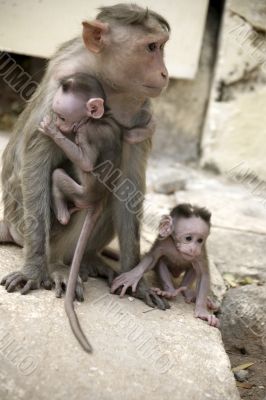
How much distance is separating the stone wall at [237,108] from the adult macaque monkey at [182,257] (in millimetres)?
3495

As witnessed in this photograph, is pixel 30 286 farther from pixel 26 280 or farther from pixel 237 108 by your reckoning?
pixel 237 108

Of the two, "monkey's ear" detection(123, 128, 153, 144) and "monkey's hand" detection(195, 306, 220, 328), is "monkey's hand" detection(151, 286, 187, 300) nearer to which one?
"monkey's hand" detection(195, 306, 220, 328)

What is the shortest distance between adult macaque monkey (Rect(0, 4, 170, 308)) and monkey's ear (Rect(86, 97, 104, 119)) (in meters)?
0.33

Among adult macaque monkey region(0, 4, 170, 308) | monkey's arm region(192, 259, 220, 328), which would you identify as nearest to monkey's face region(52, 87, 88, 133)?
adult macaque monkey region(0, 4, 170, 308)

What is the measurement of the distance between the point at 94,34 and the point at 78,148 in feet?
2.37

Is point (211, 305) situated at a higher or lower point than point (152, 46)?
lower

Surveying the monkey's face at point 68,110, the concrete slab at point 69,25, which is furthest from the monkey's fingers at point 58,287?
the concrete slab at point 69,25

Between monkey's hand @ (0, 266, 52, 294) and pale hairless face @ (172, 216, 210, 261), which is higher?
pale hairless face @ (172, 216, 210, 261)

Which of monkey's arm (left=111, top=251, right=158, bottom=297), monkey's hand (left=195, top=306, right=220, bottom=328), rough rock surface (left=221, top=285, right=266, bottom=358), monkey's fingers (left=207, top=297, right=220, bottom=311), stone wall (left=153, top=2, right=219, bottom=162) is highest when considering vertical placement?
stone wall (left=153, top=2, right=219, bottom=162)

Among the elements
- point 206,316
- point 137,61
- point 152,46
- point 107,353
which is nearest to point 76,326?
point 107,353

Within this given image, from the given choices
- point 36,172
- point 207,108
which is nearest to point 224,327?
point 36,172

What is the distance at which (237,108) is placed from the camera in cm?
795

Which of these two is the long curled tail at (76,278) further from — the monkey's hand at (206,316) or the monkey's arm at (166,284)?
the monkey's hand at (206,316)

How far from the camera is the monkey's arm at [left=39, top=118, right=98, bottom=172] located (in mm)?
3916
